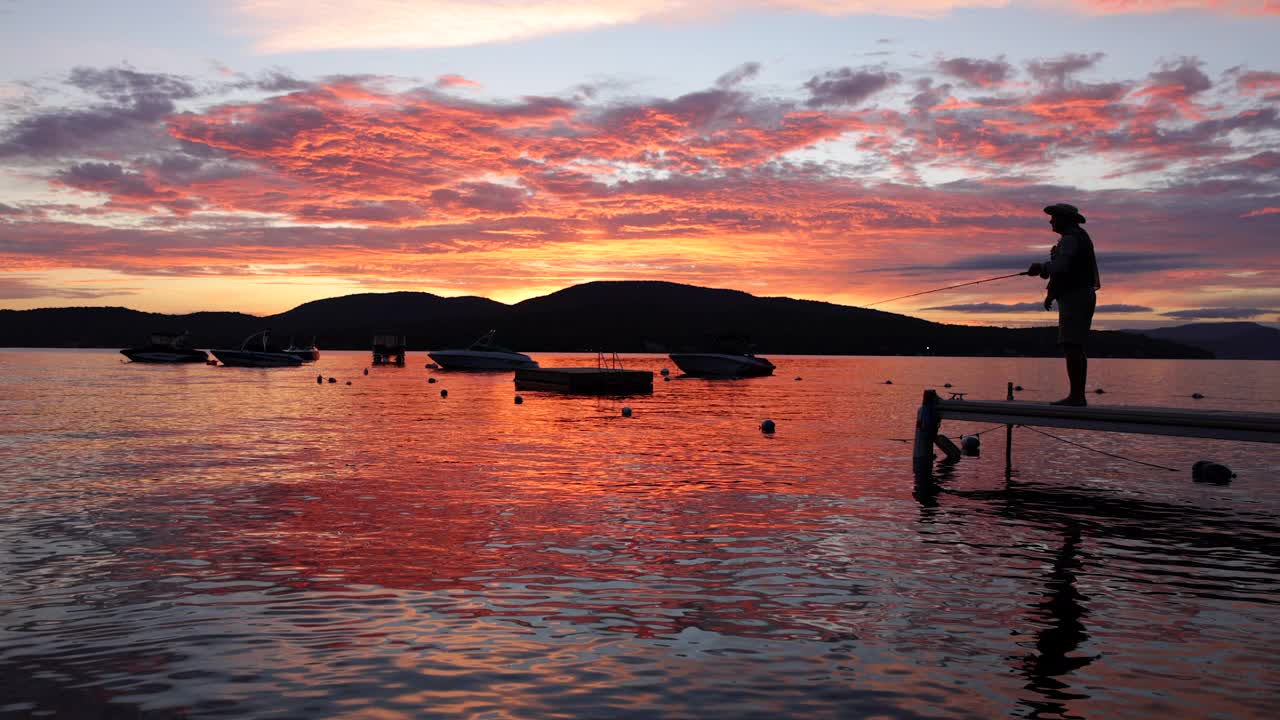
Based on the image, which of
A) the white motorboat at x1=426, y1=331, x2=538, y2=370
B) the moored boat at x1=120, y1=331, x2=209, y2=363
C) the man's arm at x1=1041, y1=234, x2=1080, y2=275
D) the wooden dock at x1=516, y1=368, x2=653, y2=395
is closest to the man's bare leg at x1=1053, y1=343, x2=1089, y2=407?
the man's arm at x1=1041, y1=234, x2=1080, y2=275

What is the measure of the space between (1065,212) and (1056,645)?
10.4 metres

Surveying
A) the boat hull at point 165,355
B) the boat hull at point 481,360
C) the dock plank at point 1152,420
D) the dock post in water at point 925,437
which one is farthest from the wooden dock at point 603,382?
the boat hull at point 165,355

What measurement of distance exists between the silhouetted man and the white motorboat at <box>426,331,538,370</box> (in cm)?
8207

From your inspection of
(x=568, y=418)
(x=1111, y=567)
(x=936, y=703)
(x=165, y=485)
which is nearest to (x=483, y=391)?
(x=568, y=418)

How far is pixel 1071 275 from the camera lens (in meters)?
16.9

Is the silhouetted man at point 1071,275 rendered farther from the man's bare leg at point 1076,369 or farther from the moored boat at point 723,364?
the moored boat at point 723,364

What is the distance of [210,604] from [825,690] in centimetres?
664

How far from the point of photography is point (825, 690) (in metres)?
7.66

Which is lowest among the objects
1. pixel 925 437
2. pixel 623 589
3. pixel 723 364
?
pixel 623 589

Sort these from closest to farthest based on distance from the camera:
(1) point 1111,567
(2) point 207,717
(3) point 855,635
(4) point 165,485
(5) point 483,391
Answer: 1. (2) point 207,717
2. (3) point 855,635
3. (1) point 1111,567
4. (4) point 165,485
5. (5) point 483,391

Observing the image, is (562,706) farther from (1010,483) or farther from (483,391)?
(483,391)

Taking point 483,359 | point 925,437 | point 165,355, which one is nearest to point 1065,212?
point 925,437

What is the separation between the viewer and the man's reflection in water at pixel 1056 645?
751cm

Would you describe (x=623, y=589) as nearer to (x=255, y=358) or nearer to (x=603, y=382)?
(x=603, y=382)
